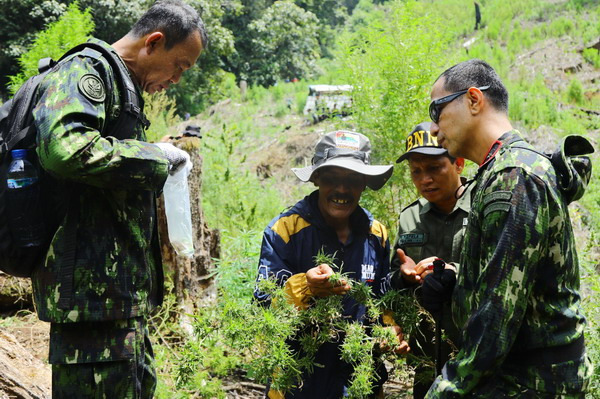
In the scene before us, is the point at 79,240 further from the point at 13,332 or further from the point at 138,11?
the point at 138,11

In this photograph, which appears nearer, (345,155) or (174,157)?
(174,157)

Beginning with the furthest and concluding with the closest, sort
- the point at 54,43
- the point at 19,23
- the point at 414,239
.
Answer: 1. the point at 19,23
2. the point at 54,43
3. the point at 414,239

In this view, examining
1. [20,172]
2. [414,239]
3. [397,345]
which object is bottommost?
[397,345]

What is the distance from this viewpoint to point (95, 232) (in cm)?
208

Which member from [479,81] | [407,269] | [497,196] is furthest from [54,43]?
[497,196]

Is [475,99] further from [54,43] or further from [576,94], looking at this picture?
[576,94]

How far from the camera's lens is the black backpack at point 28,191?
6.47ft

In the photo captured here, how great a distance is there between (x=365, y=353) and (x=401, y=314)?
0.31 metres

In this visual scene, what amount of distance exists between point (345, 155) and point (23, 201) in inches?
57.8

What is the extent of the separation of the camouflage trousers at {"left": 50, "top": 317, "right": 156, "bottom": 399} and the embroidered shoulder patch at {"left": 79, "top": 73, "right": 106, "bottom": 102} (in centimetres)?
81

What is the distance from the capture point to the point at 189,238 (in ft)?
9.16

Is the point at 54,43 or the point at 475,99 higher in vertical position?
the point at 54,43

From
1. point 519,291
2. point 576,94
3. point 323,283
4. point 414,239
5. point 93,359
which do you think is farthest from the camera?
point 576,94

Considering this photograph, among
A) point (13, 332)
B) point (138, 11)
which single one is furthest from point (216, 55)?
point (13, 332)
